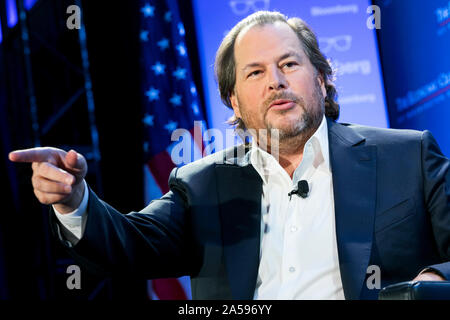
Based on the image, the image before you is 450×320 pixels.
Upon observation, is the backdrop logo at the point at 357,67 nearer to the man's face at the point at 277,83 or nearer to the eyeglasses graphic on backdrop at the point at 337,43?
the eyeglasses graphic on backdrop at the point at 337,43

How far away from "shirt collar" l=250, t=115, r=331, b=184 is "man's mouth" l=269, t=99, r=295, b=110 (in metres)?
0.13

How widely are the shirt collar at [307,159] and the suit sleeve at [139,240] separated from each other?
0.30m

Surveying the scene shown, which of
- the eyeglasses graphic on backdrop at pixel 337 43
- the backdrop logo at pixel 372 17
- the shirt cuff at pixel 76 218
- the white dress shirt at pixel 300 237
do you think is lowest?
the white dress shirt at pixel 300 237

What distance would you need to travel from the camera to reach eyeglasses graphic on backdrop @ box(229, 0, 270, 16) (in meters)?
3.83

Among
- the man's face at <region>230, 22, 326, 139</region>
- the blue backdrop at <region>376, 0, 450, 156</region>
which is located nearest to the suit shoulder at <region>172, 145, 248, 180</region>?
the man's face at <region>230, 22, 326, 139</region>

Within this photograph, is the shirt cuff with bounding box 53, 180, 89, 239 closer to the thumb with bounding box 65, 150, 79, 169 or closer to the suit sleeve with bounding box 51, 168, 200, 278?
the suit sleeve with bounding box 51, 168, 200, 278

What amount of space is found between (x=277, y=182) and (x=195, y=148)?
73.5 inches

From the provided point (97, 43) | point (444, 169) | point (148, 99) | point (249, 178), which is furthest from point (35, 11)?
point (444, 169)

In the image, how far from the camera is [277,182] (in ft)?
6.53

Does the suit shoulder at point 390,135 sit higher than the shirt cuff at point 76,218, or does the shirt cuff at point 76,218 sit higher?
the suit shoulder at point 390,135

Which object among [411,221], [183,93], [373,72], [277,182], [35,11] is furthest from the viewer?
[35,11]

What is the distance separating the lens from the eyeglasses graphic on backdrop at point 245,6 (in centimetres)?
383

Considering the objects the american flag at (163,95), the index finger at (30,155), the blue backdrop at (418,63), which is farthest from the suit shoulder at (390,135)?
the american flag at (163,95)

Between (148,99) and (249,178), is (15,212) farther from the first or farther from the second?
(249,178)
